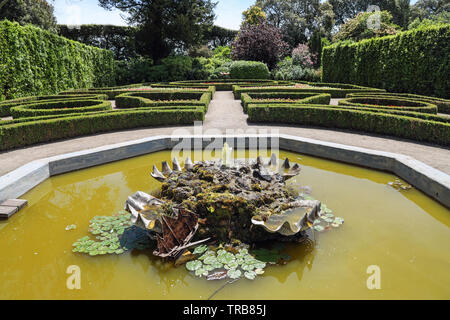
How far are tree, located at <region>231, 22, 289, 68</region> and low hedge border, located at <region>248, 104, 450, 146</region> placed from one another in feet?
71.0

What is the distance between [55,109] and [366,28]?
31.8 metres

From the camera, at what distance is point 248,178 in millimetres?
4430

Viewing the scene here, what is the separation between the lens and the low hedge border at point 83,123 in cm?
754

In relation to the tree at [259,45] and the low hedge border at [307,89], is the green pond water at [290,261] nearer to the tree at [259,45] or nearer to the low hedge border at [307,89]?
the low hedge border at [307,89]

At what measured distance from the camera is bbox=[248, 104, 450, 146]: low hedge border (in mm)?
7624

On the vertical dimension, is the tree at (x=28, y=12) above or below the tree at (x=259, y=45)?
above

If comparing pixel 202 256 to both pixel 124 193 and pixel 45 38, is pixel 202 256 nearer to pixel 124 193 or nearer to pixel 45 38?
pixel 124 193

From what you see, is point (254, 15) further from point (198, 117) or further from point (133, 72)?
point (198, 117)

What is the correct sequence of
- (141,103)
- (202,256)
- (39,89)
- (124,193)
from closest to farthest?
(202,256), (124,193), (141,103), (39,89)

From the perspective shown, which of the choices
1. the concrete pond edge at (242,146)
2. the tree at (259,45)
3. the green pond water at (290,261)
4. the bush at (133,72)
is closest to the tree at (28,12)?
the bush at (133,72)

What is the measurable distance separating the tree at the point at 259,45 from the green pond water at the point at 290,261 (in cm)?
2738

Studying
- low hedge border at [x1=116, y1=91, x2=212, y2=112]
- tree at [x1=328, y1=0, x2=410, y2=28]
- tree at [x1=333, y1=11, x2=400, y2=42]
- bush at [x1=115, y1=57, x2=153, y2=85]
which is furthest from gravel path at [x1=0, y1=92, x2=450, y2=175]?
tree at [x1=328, y1=0, x2=410, y2=28]

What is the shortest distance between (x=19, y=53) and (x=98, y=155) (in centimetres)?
1097
